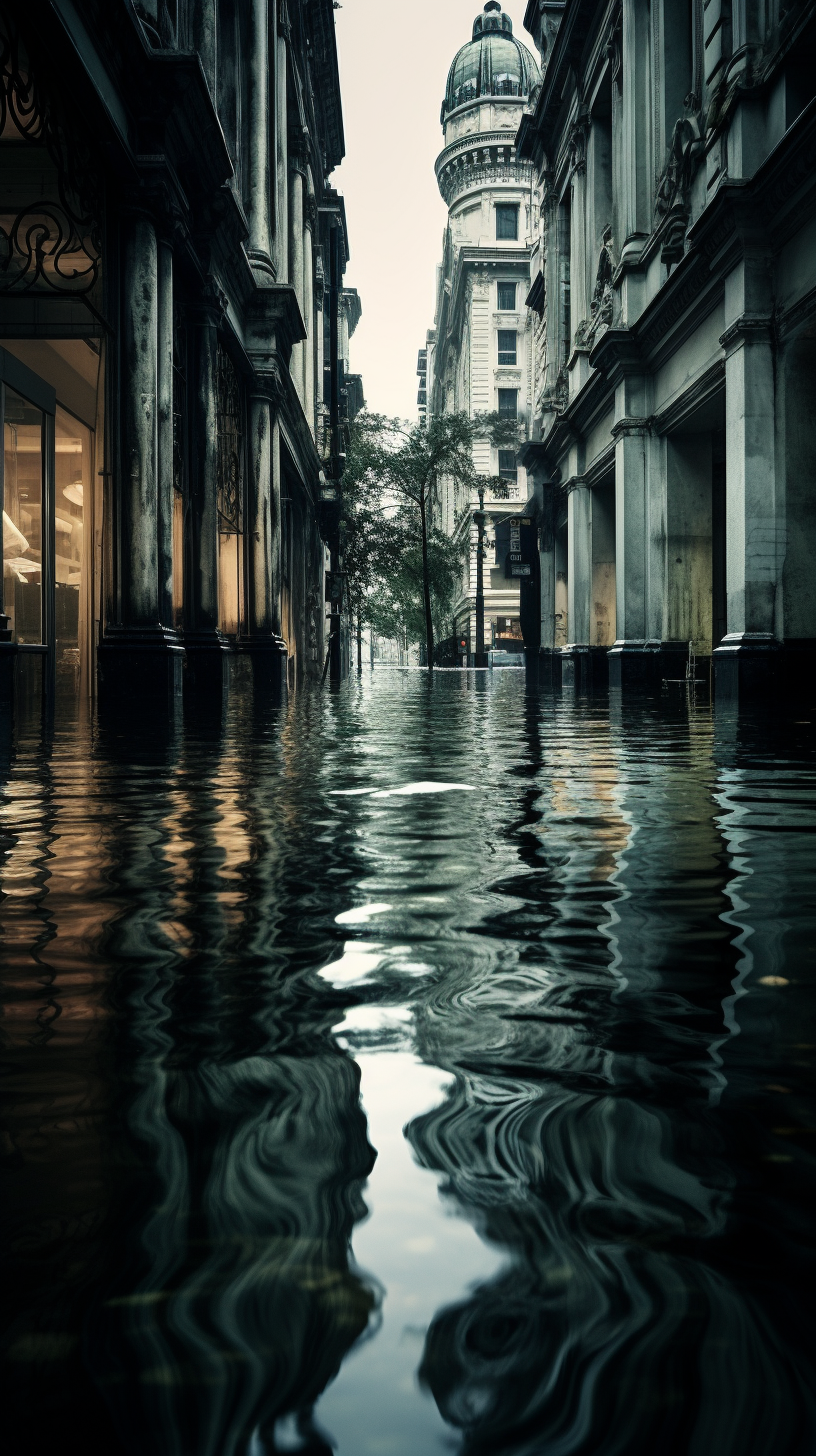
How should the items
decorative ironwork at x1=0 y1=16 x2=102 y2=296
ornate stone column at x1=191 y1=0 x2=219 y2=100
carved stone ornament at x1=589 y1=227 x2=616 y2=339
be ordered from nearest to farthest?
decorative ironwork at x1=0 y1=16 x2=102 y2=296, ornate stone column at x1=191 y1=0 x2=219 y2=100, carved stone ornament at x1=589 y1=227 x2=616 y2=339

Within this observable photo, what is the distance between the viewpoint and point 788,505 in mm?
14656

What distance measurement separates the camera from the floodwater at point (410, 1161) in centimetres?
60

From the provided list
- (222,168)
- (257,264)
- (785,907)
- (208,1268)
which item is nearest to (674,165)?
(257,264)

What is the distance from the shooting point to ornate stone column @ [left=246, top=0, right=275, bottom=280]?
19.1 meters

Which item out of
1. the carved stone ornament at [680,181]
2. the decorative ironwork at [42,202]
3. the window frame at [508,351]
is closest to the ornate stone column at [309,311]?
the carved stone ornament at [680,181]

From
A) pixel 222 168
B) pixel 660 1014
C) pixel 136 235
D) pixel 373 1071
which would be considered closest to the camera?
pixel 373 1071

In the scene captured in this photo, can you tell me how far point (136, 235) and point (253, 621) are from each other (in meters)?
8.94

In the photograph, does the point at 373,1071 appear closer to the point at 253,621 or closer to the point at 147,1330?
the point at 147,1330

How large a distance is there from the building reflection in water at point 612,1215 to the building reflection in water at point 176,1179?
0.08 metres

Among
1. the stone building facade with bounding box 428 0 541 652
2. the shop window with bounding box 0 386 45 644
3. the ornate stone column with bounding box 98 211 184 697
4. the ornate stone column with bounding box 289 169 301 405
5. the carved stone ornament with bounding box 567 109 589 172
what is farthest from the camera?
the stone building facade with bounding box 428 0 541 652

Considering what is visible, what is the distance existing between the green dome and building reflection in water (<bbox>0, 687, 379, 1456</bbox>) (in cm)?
8368

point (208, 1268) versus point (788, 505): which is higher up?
point (788, 505)

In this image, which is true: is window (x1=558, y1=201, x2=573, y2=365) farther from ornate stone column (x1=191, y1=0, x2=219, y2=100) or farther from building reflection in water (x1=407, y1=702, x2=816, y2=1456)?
building reflection in water (x1=407, y1=702, x2=816, y2=1456)

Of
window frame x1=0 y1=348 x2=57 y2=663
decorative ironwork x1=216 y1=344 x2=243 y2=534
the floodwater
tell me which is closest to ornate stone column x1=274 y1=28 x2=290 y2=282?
decorative ironwork x1=216 y1=344 x2=243 y2=534
